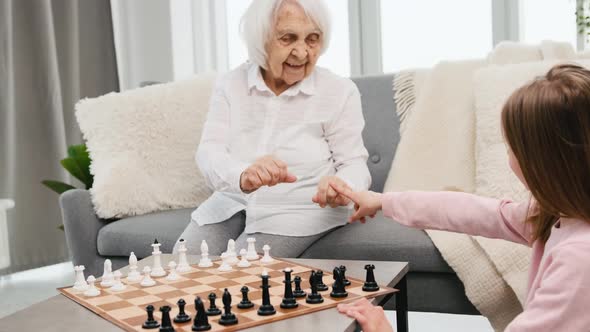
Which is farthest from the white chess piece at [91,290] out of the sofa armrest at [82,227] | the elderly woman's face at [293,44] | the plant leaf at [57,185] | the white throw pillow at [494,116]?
the plant leaf at [57,185]

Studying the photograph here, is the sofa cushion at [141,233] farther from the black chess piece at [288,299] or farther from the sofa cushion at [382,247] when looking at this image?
the black chess piece at [288,299]

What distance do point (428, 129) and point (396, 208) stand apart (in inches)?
36.3

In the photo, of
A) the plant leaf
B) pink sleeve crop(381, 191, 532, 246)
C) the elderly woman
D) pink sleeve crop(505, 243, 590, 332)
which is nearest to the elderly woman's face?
the elderly woman

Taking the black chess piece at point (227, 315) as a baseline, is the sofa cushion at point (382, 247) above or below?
below

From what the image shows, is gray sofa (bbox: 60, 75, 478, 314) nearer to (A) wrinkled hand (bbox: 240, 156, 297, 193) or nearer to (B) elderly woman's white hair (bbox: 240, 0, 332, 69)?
(A) wrinkled hand (bbox: 240, 156, 297, 193)

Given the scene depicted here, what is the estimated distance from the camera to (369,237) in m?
1.88

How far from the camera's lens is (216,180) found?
186 cm

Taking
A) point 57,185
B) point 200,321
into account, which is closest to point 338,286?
point 200,321

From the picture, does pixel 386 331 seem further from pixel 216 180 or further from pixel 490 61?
pixel 490 61

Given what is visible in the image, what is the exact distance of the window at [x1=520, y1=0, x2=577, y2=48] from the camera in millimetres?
3533

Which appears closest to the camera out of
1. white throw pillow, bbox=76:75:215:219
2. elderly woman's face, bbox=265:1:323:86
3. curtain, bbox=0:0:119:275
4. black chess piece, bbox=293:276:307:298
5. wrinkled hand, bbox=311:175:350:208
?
black chess piece, bbox=293:276:307:298

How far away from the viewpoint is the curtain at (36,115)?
3469 mm

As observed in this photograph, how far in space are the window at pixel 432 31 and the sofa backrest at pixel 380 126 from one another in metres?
1.49

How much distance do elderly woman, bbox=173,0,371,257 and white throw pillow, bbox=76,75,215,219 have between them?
0.49 m
